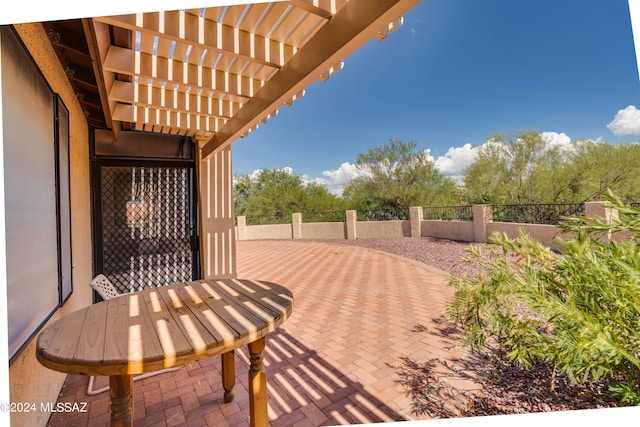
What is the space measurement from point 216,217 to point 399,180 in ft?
47.1

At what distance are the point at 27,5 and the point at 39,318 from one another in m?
1.75

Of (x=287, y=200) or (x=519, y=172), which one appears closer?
(x=519, y=172)

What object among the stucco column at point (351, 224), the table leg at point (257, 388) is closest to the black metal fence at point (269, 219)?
the stucco column at point (351, 224)

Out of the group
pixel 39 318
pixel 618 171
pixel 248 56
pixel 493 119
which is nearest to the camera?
pixel 39 318

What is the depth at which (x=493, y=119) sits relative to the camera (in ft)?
60.8

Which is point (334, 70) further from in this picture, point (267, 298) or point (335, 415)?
point (335, 415)

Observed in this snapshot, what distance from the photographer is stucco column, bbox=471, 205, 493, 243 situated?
930cm

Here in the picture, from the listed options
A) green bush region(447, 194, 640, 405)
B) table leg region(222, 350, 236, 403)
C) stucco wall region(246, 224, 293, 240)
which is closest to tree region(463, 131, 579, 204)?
stucco wall region(246, 224, 293, 240)

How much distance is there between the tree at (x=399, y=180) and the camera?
16.5 metres

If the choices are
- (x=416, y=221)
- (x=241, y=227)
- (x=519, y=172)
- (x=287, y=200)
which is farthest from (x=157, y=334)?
(x=287, y=200)

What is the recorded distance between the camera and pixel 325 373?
229 cm

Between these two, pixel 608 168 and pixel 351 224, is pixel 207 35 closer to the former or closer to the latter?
pixel 351 224

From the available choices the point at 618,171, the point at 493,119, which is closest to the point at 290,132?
the point at 493,119

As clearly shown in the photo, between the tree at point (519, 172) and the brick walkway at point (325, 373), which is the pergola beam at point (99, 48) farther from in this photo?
the tree at point (519, 172)
